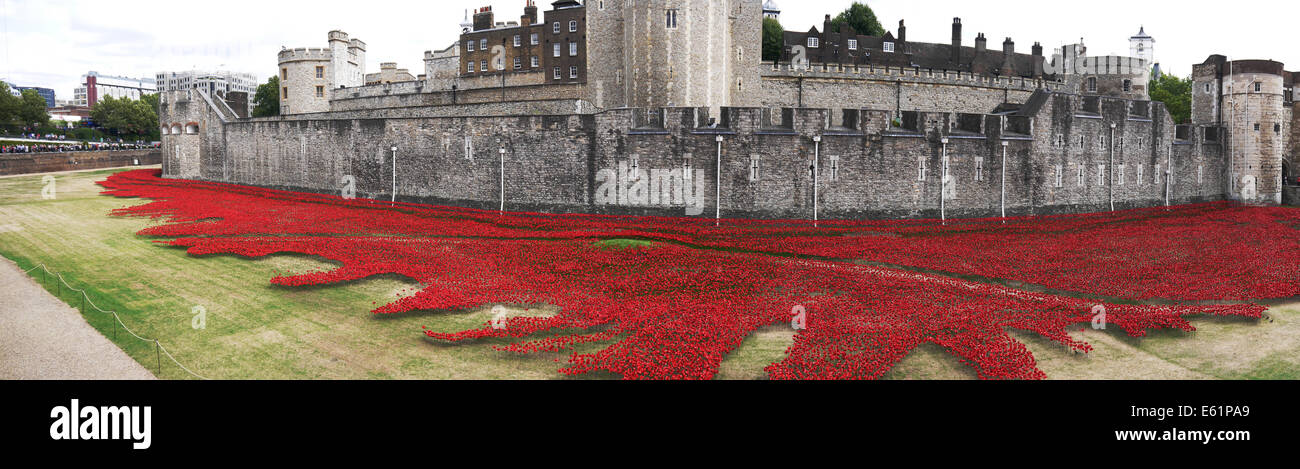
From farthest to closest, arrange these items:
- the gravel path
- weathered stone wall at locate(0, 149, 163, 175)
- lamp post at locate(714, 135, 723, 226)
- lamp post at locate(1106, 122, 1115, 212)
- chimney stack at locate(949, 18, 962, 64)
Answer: chimney stack at locate(949, 18, 962, 64) → weathered stone wall at locate(0, 149, 163, 175) → lamp post at locate(1106, 122, 1115, 212) → lamp post at locate(714, 135, 723, 226) → the gravel path

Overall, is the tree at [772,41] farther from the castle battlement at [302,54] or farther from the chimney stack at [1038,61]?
the castle battlement at [302,54]

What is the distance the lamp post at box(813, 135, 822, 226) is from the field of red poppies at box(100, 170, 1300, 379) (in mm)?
1195

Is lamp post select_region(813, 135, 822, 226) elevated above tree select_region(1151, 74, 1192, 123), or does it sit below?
below

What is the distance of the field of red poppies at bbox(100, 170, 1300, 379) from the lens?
564 inches

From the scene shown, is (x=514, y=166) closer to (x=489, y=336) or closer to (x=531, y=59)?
(x=489, y=336)

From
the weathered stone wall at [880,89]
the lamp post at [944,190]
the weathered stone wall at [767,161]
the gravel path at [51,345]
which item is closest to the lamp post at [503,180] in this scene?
the weathered stone wall at [767,161]

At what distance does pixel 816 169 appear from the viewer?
32031mm

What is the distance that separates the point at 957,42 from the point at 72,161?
7787 cm

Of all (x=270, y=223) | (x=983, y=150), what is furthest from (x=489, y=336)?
(x=983, y=150)

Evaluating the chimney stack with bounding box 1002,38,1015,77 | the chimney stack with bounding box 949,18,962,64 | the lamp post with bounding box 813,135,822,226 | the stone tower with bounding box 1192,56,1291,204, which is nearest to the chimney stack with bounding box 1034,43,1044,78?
the chimney stack with bounding box 1002,38,1015,77

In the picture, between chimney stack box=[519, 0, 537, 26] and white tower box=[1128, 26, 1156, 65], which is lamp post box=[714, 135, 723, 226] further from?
white tower box=[1128, 26, 1156, 65]

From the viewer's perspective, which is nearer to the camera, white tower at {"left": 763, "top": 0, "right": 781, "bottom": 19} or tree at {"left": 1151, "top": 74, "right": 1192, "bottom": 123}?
tree at {"left": 1151, "top": 74, "right": 1192, "bottom": 123}

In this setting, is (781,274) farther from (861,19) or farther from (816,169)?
(861,19)

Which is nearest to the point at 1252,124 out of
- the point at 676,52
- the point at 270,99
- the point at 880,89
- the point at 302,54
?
the point at 880,89
